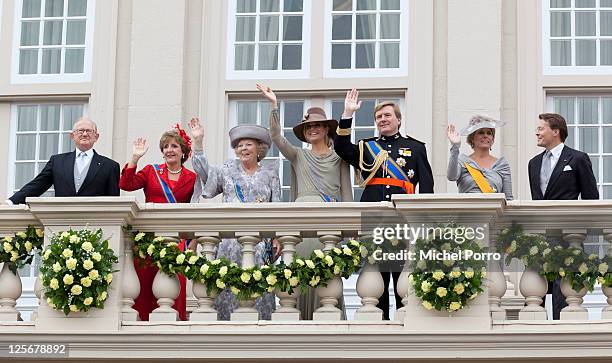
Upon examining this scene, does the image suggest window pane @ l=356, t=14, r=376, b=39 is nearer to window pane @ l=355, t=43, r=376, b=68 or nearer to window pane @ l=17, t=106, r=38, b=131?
window pane @ l=355, t=43, r=376, b=68

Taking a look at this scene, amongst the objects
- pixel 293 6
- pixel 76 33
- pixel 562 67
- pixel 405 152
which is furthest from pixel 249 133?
pixel 562 67

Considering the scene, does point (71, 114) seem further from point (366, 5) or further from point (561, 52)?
point (561, 52)

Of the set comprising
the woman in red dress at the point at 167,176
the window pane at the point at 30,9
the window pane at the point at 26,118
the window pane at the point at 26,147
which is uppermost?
the window pane at the point at 30,9

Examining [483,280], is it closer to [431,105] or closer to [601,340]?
[601,340]

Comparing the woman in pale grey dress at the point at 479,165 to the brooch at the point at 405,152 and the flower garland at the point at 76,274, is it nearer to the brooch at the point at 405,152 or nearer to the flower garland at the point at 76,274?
the brooch at the point at 405,152

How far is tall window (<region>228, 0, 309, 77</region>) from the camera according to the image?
18.9 meters

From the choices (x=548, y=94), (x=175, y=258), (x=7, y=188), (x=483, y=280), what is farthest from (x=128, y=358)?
(x=548, y=94)

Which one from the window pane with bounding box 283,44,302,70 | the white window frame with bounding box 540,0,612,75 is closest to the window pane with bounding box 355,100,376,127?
the window pane with bounding box 283,44,302,70

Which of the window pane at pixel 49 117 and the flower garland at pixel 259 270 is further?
the window pane at pixel 49 117

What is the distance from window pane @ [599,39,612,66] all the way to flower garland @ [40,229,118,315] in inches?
244

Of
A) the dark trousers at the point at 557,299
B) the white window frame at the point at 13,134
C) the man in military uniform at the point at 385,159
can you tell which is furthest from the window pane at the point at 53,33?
the dark trousers at the point at 557,299

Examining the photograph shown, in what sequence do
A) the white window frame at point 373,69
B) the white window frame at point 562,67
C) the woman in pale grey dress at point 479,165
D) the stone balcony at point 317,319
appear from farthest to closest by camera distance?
the white window frame at point 373,69 < the white window frame at point 562,67 < the woman in pale grey dress at point 479,165 < the stone balcony at point 317,319

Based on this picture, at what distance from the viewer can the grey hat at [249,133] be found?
15617 mm

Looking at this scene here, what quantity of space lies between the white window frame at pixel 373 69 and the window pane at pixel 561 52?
1451 mm
